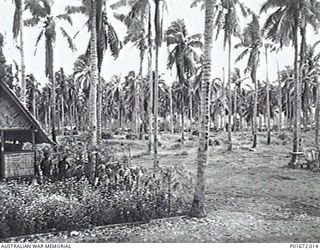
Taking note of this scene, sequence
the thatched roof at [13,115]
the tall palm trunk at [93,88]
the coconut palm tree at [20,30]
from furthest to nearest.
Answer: the coconut palm tree at [20,30]
the tall palm trunk at [93,88]
the thatched roof at [13,115]

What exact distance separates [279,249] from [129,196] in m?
3.96

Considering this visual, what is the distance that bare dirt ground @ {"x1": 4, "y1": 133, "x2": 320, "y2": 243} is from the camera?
841cm

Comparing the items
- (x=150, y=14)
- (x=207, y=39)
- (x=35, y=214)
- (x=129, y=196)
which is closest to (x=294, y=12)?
(x=150, y=14)

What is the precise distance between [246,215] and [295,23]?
41.1 feet

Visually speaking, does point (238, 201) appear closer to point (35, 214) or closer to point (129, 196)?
point (129, 196)

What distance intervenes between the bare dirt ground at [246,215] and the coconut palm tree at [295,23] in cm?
279

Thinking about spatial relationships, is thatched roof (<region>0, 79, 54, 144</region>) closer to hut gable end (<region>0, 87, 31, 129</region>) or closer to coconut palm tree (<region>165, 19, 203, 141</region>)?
hut gable end (<region>0, 87, 31, 129</region>)

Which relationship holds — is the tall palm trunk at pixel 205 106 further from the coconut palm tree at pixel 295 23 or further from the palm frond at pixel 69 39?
the palm frond at pixel 69 39

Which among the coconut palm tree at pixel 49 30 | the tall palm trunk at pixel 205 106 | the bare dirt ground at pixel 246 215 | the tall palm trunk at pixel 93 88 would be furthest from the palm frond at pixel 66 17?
the tall palm trunk at pixel 205 106

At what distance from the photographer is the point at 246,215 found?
10.3 meters

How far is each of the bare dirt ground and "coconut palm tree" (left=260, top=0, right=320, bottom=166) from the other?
2791mm

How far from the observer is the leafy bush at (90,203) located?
8.34m

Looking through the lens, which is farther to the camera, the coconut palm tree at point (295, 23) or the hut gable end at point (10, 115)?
the coconut palm tree at point (295, 23)

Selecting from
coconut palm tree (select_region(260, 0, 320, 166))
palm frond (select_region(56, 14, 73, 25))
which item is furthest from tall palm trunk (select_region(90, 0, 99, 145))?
palm frond (select_region(56, 14, 73, 25))
